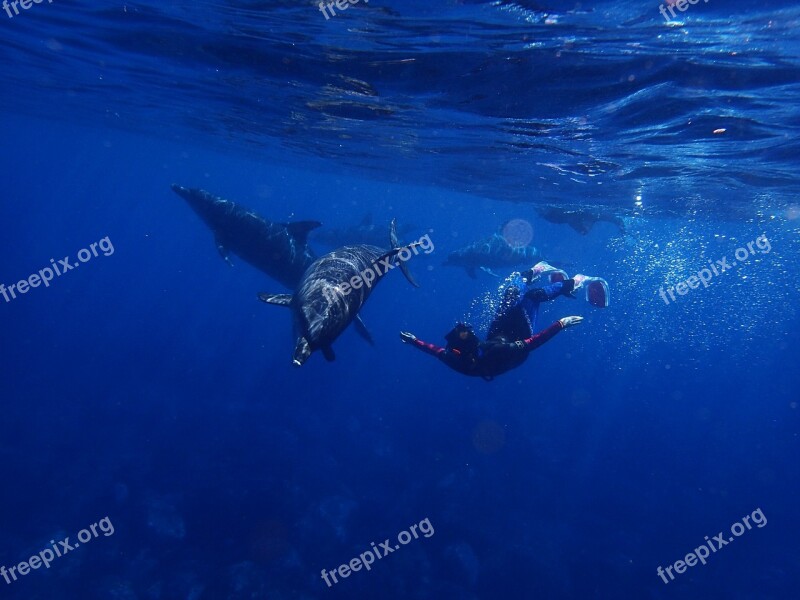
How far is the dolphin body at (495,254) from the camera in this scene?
2395cm

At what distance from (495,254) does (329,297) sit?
714 inches

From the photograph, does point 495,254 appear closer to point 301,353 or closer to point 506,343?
point 506,343

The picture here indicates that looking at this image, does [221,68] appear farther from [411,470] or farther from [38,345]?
[38,345]

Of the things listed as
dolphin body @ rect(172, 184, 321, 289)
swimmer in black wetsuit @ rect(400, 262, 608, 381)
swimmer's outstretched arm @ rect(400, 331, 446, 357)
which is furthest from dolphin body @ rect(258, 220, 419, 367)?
dolphin body @ rect(172, 184, 321, 289)

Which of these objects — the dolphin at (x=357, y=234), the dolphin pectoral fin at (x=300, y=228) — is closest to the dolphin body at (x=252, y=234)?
the dolphin pectoral fin at (x=300, y=228)

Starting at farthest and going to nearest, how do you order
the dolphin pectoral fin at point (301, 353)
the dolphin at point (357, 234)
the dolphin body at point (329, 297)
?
the dolphin at point (357, 234)
the dolphin body at point (329, 297)
the dolphin pectoral fin at point (301, 353)

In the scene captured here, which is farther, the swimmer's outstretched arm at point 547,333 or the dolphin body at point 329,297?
the swimmer's outstretched arm at point 547,333

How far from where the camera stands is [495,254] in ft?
79.1

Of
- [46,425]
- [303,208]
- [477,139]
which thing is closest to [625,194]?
[477,139]

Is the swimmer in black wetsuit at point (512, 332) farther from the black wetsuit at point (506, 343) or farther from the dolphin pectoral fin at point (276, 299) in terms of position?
the dolphin pectoral fin at point (276, 299)


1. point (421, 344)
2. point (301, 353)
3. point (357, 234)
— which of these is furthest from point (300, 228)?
point (357, 234)

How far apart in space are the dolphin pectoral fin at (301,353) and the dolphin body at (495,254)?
18411 mm

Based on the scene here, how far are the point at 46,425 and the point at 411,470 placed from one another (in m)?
15.5

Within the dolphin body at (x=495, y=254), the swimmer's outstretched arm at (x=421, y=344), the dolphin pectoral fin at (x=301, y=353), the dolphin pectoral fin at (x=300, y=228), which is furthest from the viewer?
the dolphin body at (x=495, y=254)
